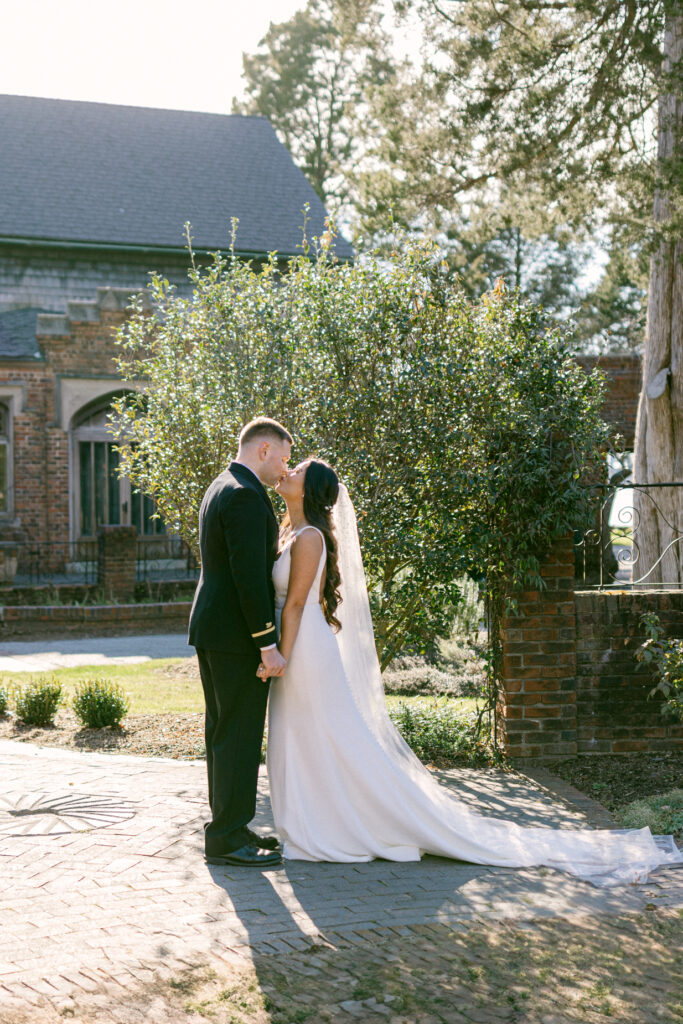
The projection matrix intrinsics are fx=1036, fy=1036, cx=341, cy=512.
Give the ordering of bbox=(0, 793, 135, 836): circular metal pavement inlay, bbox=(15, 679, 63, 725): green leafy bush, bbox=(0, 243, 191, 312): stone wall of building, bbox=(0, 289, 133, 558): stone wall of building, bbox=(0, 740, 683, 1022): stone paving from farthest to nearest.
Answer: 1. bbox=(0, 243, 191, 312): stone wall of building
2. bbox=(0, 289, 133, 558): stone wall of building
3. bbox=(15, 679, 63, 725): green leafy bush
4. bbox=(0, 793, 135, 836): circular metal pavement inlay
5. bbox=(0, 740, 683, 1022): stone paving

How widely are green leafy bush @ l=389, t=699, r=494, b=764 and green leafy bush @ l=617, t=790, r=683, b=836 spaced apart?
1.42m

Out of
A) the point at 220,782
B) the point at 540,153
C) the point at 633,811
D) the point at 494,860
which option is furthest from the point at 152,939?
the point at 540,153

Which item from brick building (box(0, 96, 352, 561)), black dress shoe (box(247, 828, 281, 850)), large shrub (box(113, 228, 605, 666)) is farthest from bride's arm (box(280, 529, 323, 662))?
brick building (box(0, 96, 352, 561))

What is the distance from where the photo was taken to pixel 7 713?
9.46m

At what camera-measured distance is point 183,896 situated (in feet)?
15.1

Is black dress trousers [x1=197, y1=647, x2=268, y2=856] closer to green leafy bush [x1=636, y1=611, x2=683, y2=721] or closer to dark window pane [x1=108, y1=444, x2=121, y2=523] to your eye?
green leafy bush [x1=636, y1=611, x2=683, y2=721]

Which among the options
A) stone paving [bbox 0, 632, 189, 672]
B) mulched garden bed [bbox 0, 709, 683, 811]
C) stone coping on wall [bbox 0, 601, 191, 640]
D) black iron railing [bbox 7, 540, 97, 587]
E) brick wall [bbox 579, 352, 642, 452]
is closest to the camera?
mulched garden bed [bbox 0, 709, 683, 811]

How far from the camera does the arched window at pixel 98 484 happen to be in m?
20.1

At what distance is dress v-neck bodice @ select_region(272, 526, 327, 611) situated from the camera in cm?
530

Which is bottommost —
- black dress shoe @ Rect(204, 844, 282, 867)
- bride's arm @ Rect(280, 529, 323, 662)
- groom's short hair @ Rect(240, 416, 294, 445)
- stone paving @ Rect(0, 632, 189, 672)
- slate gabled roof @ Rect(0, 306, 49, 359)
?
black dress shoe @ Rect(204, 844, 282, 867)

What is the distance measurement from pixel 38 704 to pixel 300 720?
14.5 ft

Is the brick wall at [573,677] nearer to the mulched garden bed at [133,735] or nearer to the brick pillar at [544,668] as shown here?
the brick pillar at [544,668]

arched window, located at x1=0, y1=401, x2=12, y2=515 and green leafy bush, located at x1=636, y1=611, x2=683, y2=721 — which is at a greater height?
arched window, located at x1=0, y1=401, x2=12, y2=515

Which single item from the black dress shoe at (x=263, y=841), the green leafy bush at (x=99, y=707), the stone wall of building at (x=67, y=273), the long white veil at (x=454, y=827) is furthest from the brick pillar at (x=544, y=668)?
the stone wall of building at (x=67, y=273)
